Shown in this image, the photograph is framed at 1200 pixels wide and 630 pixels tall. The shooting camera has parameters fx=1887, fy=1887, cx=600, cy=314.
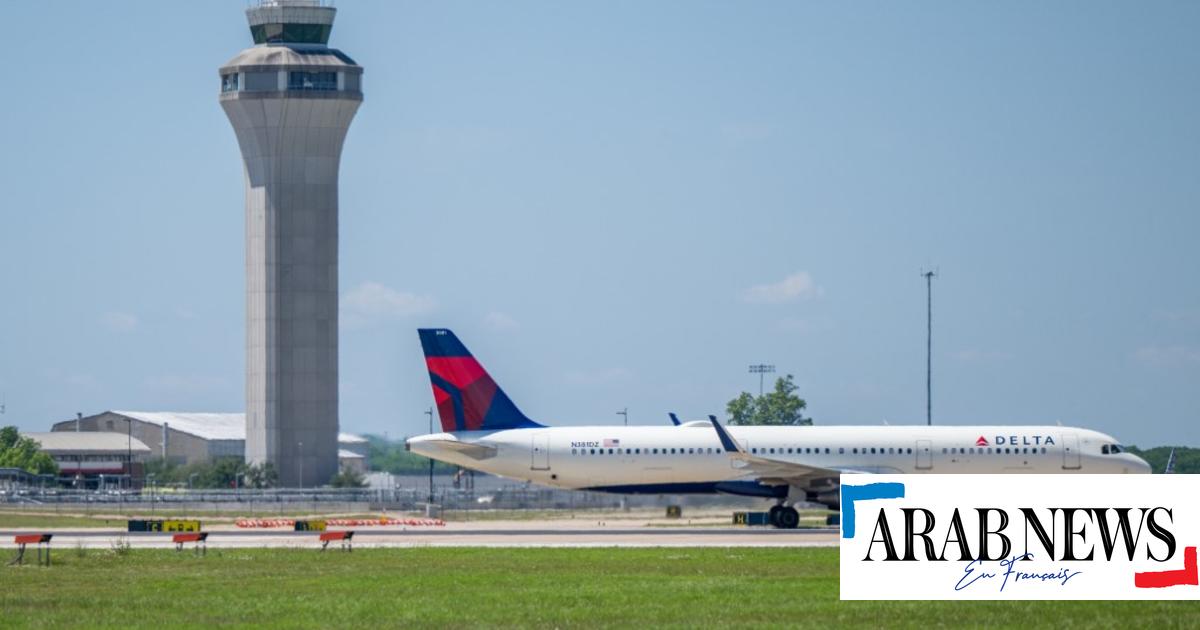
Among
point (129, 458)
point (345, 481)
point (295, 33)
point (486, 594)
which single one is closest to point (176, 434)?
point (129, 458)

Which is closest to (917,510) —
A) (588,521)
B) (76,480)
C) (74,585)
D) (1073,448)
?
(74,585)

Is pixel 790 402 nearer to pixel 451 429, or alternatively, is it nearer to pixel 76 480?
pixel 76 480

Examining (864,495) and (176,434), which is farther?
(176,434)

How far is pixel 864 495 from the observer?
30.4m

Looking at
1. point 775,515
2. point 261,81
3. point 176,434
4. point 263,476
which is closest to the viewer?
point 775,515

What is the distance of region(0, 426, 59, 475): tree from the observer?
14950 centimetres

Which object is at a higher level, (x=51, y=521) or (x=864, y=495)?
(x=864, y=495)

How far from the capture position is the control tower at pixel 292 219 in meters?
133

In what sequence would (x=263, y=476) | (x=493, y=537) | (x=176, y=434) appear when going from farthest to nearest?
(x=176, y=434)
(x=263, y=476)
(x=493, y=537)

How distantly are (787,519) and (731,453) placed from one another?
3279mm

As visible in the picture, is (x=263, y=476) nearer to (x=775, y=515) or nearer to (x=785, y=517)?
(x=775, y=515)

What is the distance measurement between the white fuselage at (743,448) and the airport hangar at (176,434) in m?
104

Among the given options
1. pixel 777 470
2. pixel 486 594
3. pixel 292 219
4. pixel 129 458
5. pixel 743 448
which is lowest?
pixel 486 594

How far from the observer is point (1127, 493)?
3034 centimetres
